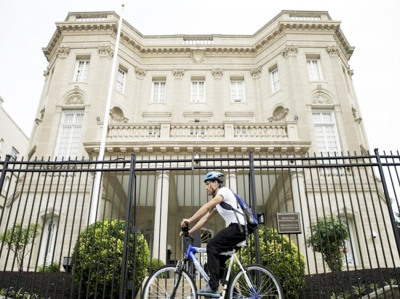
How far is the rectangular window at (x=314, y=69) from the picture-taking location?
21.7 meters

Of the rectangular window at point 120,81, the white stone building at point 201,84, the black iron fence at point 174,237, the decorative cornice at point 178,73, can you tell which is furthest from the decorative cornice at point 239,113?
the rectangular window at point 120,81

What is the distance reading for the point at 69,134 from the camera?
19750 mm

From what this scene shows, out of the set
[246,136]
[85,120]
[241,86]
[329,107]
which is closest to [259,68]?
[241,86]

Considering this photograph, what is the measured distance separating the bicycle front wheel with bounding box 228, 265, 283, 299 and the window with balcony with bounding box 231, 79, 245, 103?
1938 centimetres

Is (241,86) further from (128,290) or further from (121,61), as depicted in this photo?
(128,290)

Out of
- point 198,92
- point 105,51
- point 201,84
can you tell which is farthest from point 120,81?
point 201,84

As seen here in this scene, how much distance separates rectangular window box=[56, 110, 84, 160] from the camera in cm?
1920

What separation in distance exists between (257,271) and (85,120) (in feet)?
57.9

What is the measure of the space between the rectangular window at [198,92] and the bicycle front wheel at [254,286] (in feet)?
63.3

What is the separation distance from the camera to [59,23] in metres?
22.6

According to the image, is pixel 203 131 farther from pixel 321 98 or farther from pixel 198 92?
pixel 321 98

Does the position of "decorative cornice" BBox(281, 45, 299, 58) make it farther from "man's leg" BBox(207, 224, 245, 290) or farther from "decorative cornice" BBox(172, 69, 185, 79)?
"man's leg" BBox(207, 224, 245, 290)

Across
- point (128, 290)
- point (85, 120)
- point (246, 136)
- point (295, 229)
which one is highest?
point (85, 120)

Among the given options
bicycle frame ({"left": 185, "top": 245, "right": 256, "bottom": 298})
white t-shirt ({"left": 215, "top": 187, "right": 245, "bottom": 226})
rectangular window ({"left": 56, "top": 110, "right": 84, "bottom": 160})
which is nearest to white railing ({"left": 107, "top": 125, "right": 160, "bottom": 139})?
rectangular window ({"left": 56, "top": 110, "right": 84, "bottom": 160})
